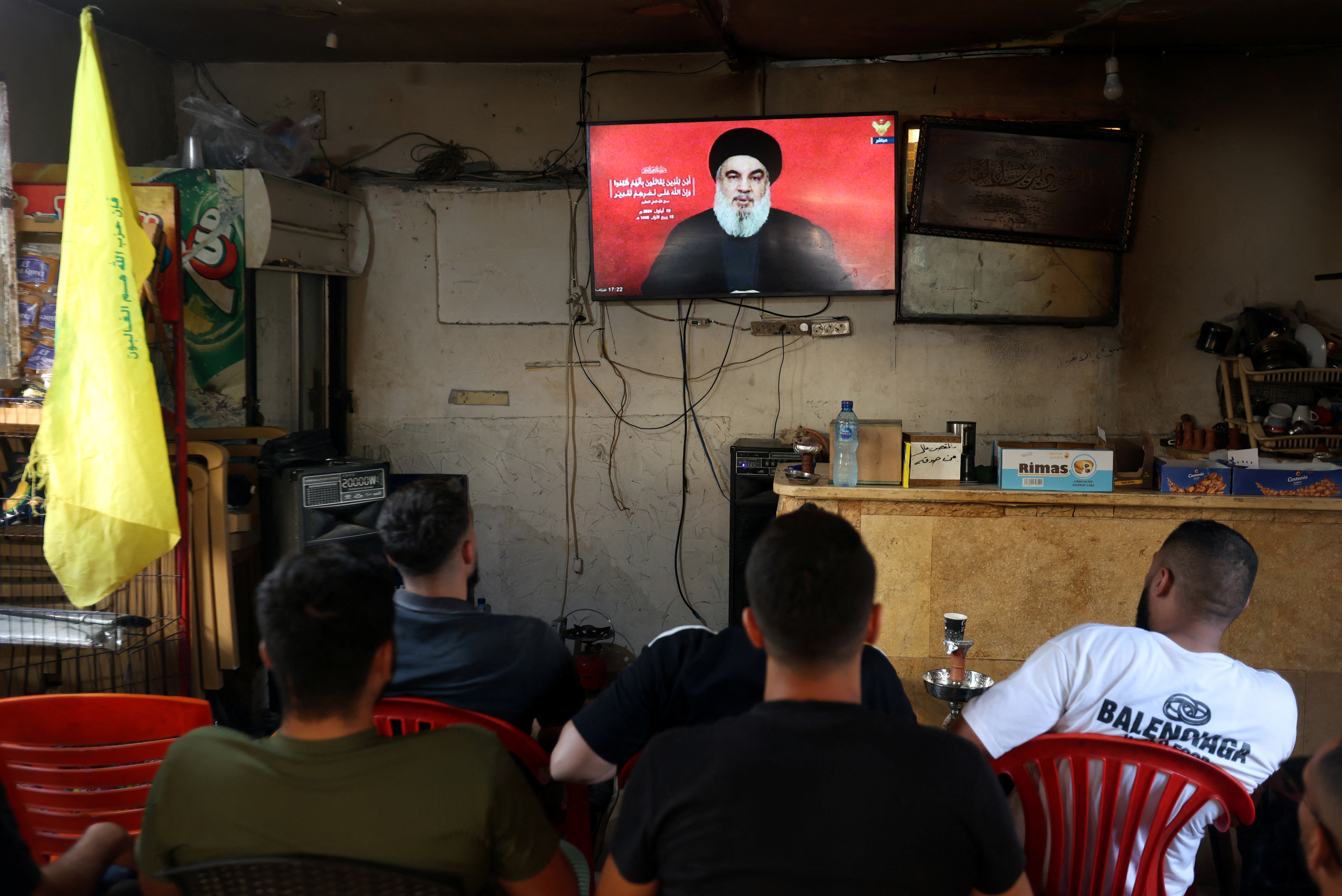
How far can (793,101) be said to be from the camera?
14.5 ft

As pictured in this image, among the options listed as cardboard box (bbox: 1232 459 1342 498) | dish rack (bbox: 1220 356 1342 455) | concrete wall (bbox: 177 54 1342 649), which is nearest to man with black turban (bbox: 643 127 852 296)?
concrete wall (bbox: 177 54 1342 649)

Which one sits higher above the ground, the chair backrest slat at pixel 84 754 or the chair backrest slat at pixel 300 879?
the chair backrest slat at pixel 300 879

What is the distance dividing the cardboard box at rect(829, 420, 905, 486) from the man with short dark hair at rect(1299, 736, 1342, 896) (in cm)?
211

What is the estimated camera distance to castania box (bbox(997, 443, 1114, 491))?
3.07 metres

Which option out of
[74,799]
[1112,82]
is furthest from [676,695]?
[1112,82]

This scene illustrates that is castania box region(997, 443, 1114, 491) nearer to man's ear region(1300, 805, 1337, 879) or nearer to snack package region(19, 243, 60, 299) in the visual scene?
man's ear region(1300, 805, 1337, 879)

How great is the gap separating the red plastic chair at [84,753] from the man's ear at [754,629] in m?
1.07

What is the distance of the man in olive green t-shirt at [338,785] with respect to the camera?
1148mm

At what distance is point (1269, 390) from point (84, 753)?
4598 mm

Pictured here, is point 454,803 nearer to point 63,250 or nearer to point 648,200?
point 63,250

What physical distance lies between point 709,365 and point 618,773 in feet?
10.0

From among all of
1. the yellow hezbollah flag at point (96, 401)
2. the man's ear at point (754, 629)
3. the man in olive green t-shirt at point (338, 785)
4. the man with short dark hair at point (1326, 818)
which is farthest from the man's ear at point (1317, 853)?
the yellow hezbollah flag at point (96, 401)

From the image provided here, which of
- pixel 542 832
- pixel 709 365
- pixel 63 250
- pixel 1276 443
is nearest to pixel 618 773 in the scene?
pixel 542 832

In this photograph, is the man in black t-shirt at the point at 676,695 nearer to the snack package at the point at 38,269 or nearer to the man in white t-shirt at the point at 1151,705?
the man in white t-shirt at the point at 1151,705
